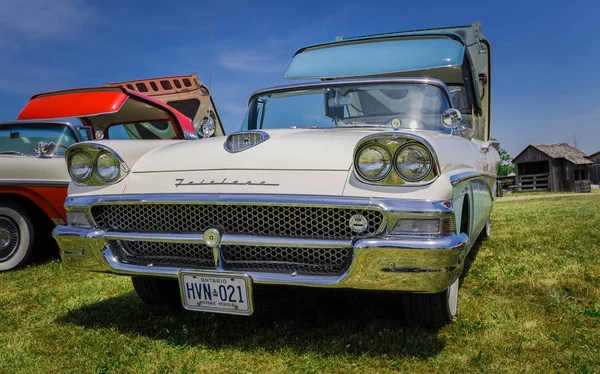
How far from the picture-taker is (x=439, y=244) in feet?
7.04

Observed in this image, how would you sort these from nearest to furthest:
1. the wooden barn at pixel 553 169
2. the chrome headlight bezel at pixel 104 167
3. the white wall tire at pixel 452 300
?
the white wall tire at pixel 452 300 < the chrome headlight bezel at pixel 104 167 < the wooden barn at pixel 553 169

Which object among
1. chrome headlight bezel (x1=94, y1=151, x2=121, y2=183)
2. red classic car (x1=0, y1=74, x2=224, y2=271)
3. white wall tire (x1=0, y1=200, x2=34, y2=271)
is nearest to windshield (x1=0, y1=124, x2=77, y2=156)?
red classic car (x1=0, y1=74, x2=224, y2=271)

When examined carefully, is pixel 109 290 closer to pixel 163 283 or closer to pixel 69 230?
pixel 163 283

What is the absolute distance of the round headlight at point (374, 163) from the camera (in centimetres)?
229

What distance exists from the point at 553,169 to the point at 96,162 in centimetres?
3182

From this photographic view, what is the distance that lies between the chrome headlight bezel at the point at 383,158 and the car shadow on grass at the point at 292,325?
738 millimetres

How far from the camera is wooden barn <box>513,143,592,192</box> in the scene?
29.8 meters

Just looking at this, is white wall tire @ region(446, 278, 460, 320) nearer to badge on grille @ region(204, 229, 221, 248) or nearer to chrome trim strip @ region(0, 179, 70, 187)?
badge on grille @ region(204, 229, 221, 248)

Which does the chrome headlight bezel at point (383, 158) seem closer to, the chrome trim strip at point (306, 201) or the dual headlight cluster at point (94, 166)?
the chrome trim strip at point (306, 201)

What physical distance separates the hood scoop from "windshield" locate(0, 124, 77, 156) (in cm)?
315

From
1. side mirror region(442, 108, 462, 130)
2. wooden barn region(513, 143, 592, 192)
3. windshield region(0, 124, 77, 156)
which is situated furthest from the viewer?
wooden barn region(513, 143, 592, 192)

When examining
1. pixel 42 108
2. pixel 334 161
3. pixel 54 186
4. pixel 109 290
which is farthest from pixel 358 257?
pixel 42 108

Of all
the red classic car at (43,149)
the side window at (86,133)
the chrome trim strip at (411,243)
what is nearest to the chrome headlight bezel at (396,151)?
the chrome trim strip at (411,243)

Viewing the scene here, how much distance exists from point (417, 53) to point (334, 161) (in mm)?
3039
